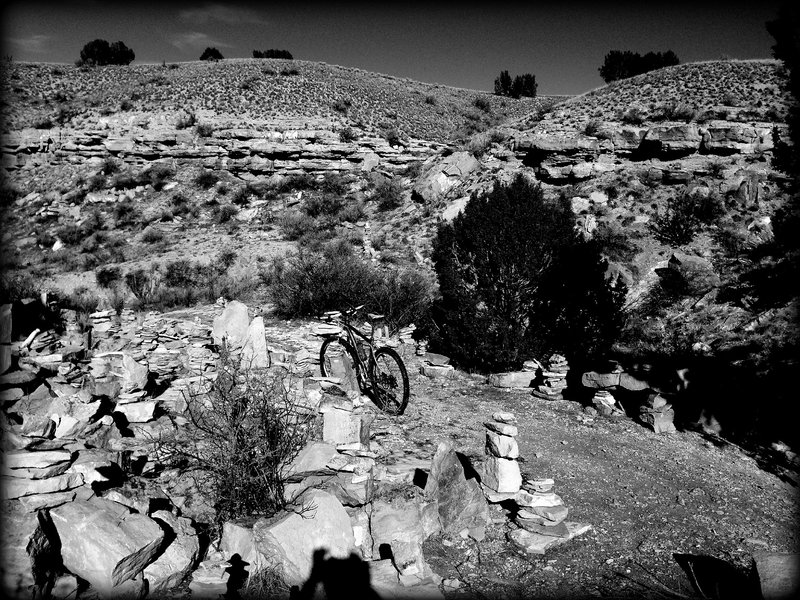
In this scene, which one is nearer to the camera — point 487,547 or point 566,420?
point 487,547

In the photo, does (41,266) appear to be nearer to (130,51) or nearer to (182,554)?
(182,554)

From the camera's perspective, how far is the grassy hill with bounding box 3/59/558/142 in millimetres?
29453

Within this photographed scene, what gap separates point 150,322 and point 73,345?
2.18 meters

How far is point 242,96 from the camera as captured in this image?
103ft

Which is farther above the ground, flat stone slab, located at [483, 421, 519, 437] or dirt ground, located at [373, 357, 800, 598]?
flat stone slab, located at [483, 421, 519, 437]

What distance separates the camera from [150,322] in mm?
10656

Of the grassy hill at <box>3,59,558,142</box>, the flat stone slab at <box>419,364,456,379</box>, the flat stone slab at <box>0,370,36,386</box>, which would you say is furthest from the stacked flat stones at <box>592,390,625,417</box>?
the grassy hill at <box>3,59,558,142</box>

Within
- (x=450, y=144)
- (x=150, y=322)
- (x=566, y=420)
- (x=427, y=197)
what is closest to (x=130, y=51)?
(x=450, y=144)

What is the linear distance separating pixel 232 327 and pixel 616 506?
674cm

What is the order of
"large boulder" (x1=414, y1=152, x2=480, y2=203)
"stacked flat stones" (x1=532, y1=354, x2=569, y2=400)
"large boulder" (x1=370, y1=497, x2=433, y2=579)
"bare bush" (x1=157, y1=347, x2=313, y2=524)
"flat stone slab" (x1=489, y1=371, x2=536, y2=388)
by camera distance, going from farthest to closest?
"large boulder" (x1=414, y1=152, x2=480, y2=203)
"flat stone slab" (x1=489, y1=371, x2=536, y2=388)
"stacked flat stones" (x1=532, y1=354, x2=569, y2=400)
"bare bush" (x1=157, y1=347, x2=313, y2=524)
"large boulder" (x1=370, y1=497, x2=433, y2=579)

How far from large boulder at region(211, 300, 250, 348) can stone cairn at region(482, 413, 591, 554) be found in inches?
205

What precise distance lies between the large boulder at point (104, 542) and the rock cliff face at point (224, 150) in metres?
23.3

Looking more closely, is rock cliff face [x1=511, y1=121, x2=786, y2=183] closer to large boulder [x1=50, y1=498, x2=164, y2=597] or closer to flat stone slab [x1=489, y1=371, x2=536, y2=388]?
flat stone slab [x1=489, y1=371, x2=536, y2=388]

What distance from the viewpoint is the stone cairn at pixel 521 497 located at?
175 inches
